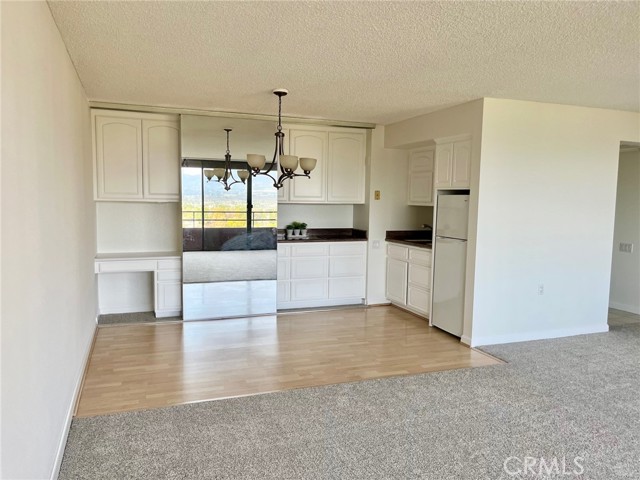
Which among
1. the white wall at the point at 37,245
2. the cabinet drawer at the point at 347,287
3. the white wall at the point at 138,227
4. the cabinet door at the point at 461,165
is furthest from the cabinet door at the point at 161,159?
the cabinet door at the point at 461,165

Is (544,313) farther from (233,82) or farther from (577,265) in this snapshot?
(233,82)

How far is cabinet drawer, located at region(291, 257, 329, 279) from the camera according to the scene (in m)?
5.62

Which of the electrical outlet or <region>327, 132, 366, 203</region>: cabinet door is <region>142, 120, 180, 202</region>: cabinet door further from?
the electrical outlet

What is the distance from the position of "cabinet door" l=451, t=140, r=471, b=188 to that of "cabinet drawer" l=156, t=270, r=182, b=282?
10.8 feet

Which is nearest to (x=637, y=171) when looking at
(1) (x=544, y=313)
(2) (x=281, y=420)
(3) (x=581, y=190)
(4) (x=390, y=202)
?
(3) (x=581, y=190)

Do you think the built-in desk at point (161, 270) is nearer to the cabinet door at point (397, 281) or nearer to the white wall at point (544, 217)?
the cabinet door at point (397, 281)

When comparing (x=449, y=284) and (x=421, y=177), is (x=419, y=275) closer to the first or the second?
(x=449, y=284)

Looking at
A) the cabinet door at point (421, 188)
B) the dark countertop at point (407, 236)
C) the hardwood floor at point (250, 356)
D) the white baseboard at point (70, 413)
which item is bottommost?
the hardwood floor at point (250, 356)

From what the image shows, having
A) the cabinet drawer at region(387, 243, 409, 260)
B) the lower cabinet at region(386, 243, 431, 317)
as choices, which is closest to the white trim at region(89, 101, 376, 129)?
the cabinet drawer at region(387, 243, 409, 260)

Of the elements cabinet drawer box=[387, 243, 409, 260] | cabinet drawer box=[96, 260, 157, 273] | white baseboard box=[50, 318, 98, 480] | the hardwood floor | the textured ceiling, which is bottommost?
the hardwood floor

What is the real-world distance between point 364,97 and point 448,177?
1270 mm

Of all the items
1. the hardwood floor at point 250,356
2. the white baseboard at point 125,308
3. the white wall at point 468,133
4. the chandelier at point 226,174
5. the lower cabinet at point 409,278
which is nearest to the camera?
the hardwood floor at point 250,356

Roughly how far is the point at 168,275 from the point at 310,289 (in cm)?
177

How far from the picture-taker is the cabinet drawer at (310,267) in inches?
221
